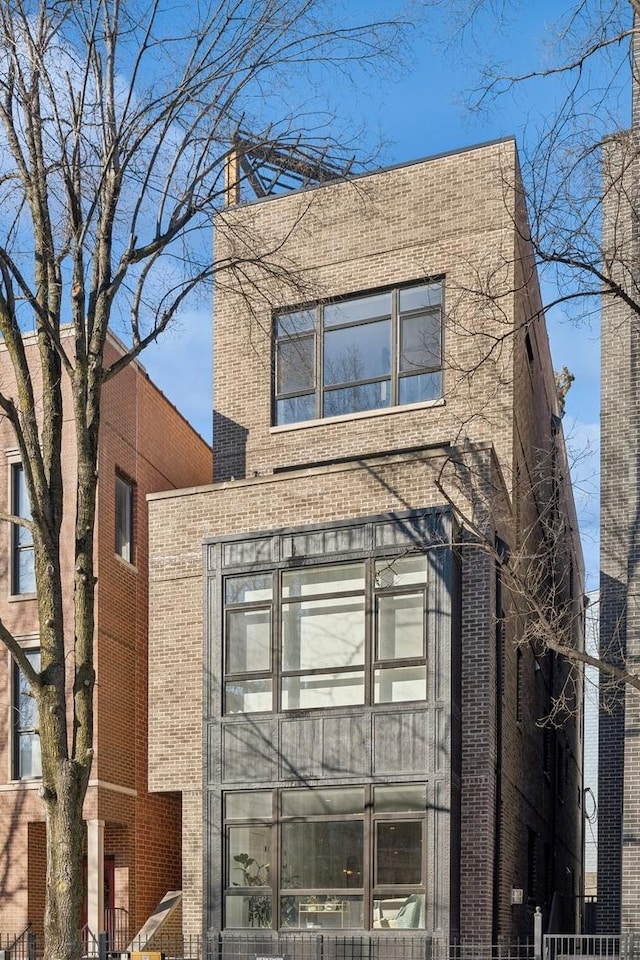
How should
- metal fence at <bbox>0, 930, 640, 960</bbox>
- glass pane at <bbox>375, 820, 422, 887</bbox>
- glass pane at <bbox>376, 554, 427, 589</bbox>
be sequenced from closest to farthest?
metal fence at <bbox>0, 930, 640, 960</bbox>
glass pane at <bbox>375, 820, 422, 887</bbox>
glass pane at <bbox>376, 554, 427, 589</bbox>

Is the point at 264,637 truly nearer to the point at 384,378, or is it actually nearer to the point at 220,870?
the point at 220,870

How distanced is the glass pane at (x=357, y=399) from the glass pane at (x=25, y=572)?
6.29 meters

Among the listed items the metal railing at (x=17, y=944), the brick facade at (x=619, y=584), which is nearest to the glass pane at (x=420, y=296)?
the brick facade at (x=619, y=584)

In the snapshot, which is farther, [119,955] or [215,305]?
[215,305]

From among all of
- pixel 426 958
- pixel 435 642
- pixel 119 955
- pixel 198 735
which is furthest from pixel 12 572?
pixel 426 958

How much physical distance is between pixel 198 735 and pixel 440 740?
4.46 meters

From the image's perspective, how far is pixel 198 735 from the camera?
774 inches

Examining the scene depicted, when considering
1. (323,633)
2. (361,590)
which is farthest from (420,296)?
(323,633)

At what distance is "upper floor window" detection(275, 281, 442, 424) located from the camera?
835 inches

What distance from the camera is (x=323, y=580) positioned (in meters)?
18.7

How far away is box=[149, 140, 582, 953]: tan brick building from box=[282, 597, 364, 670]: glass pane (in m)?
0.03

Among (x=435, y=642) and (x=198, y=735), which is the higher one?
(x=435, y=642)

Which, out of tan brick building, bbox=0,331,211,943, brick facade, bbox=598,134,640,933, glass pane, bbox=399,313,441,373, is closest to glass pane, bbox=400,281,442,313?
glass pane, bbox=399,313,441,373

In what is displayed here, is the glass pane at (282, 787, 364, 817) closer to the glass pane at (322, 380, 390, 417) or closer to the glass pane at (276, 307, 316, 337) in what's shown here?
the glass pane at (322, 380, 390, 417)
